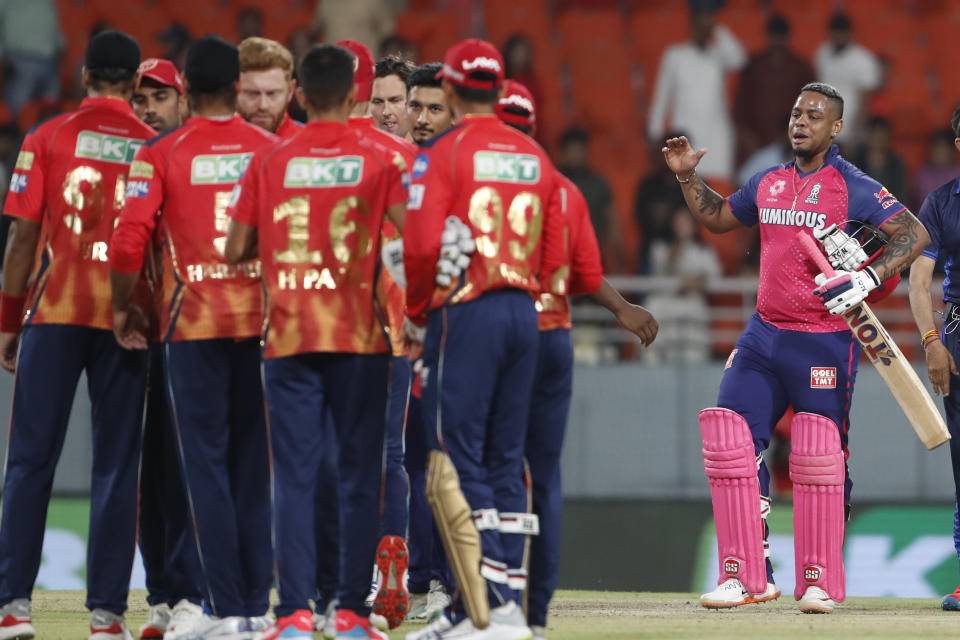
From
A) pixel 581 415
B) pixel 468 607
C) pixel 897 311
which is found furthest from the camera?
pixel 897 311

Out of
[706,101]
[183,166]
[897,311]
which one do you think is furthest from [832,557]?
[706,101]

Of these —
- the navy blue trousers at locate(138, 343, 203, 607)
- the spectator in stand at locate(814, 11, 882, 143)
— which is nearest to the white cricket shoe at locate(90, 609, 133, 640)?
the navy blue trousers at locate(138, 343, 203, 607)

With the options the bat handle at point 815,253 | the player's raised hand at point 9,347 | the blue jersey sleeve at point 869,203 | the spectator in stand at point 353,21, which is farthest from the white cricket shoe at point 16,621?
the spectator in stand at point 353,21

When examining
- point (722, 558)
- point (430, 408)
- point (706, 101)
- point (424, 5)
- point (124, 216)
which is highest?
point (424, 5)

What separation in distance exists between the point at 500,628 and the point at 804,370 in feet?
8.56

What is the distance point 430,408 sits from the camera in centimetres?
554

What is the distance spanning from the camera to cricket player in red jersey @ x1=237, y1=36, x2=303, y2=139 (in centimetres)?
603

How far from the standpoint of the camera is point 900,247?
7.16 metres

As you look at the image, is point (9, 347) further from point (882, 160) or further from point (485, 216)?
point (882, 160)

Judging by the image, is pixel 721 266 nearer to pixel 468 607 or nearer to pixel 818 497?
pixel 818 497

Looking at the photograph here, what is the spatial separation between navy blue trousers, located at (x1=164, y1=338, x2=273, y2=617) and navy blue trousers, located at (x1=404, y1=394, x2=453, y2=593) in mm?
1267

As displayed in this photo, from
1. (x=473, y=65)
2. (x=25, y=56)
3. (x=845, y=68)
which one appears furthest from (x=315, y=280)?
(x=845, y=68)

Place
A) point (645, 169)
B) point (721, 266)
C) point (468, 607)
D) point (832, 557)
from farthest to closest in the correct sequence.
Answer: point (645, 169), point (721, 266), point (832, 557), point (468, 607)

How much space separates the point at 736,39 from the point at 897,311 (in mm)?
4095
